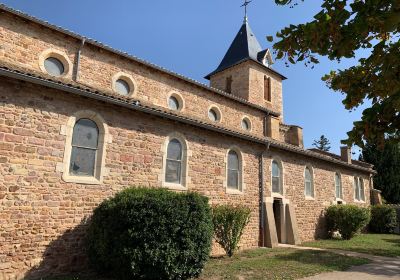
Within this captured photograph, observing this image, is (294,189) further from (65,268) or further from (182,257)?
(65,268)

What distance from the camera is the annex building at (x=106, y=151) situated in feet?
25.1

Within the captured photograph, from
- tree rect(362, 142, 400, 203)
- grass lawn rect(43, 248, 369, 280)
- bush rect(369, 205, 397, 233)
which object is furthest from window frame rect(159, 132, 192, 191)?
tree rect(362, 142, 400, 203)

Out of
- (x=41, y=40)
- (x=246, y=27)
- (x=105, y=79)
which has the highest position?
(x=246, y=27)

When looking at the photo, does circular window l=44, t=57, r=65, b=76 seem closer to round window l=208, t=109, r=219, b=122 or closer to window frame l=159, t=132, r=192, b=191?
window frame l=159, t=132, r=192, b=191

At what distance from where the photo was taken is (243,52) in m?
26.8

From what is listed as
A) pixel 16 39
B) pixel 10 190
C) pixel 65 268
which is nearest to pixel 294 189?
pixel 65 268

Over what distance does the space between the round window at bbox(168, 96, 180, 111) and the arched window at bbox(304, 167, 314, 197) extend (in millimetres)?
7643

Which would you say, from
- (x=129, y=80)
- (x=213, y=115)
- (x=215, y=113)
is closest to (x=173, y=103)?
(x=129, y=80)

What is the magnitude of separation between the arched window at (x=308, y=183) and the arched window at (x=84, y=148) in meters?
12.0

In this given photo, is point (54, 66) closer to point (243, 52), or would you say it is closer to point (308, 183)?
point (308, 183)

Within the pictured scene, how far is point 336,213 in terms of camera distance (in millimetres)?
17672

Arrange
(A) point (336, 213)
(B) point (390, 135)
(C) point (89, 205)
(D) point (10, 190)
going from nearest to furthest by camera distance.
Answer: (B) point (390, 135), (D) point (10, 190), (C) point (89, 205), (A) point (336, 213)

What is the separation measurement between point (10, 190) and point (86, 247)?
234 centimetres

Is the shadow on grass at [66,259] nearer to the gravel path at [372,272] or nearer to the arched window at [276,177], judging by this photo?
the gravel path at [372,272]
